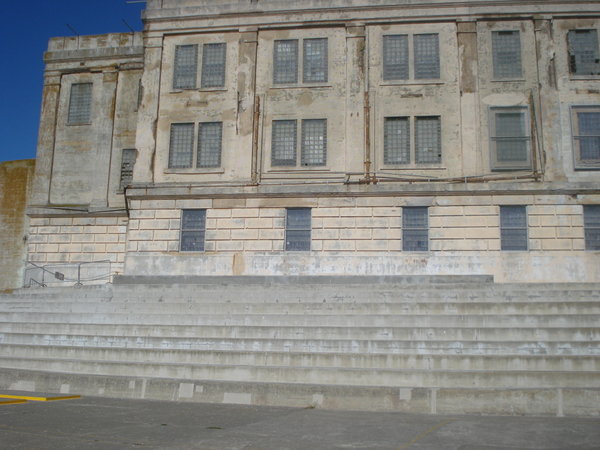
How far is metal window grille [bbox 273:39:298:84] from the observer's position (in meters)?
26.1

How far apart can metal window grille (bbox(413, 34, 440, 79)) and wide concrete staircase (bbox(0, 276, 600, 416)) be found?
387 inches

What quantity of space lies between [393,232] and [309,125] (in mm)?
5703

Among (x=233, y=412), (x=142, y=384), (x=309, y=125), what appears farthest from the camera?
(x=309, y=125)

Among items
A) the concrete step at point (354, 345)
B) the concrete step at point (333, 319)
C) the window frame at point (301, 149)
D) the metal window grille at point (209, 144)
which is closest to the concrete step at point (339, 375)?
the concrete step at point (354, 345)

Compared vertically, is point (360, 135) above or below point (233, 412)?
above

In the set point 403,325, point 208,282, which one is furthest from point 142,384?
point 208,282

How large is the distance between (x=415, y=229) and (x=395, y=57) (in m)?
7.39

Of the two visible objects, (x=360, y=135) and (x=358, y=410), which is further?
(x=360, y=135)

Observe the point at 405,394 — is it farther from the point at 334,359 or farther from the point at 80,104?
the point at 80,104

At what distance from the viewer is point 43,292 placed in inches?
880

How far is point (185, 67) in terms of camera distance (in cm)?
2683

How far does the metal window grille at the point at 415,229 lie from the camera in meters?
23.7

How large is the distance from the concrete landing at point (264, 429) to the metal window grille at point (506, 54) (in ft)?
53.9

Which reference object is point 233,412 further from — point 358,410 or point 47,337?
point 47,337
